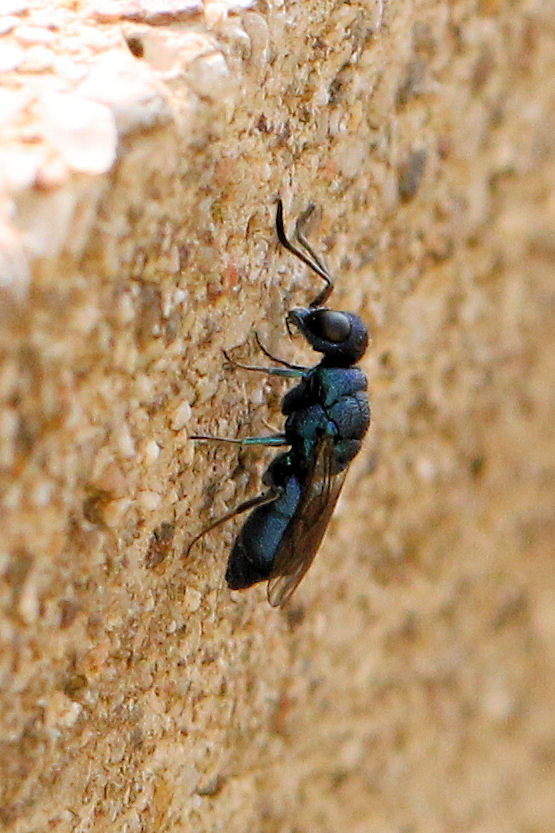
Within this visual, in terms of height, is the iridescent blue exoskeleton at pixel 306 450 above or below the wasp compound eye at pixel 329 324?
below

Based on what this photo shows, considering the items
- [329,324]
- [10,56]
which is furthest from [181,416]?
[10,56]

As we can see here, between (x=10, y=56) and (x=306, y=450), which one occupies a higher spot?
(x=10, y=56)

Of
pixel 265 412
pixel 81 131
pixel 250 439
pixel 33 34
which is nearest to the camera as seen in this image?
pixel 81 131

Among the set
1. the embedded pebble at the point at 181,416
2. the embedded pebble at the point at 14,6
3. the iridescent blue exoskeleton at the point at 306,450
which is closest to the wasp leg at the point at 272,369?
the iridescent blue exoskeleton at the point at 306,450

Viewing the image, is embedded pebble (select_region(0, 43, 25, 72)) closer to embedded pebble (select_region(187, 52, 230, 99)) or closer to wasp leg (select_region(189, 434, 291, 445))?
embedded pebble (select_region(187, 52, 230, 99))

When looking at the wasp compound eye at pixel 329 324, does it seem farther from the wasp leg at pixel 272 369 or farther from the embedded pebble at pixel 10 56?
the embedded pebble at pixel 10 56

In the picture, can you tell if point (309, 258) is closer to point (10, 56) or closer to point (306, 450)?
point (306, 450)

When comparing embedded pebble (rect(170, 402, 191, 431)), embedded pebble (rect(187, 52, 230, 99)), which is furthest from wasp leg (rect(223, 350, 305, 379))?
embedded pebble (rect(187, 52, 230, 99))

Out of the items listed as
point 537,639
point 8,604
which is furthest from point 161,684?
point 537,639
